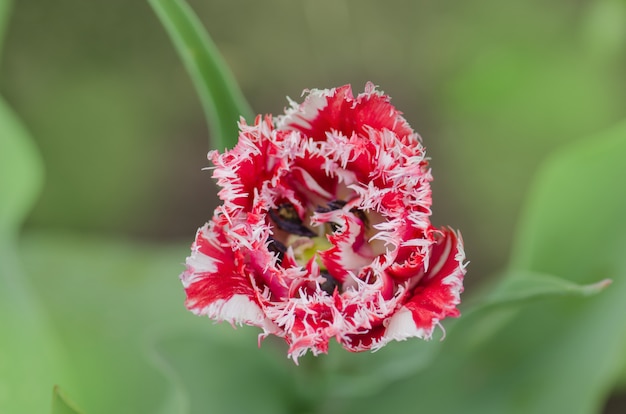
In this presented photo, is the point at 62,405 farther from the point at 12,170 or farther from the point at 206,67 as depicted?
the point at 12,170

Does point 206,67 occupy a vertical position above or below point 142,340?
above

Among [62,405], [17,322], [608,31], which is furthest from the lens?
[608,31]

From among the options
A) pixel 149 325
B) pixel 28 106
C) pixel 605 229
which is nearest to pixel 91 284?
pixel 149 325

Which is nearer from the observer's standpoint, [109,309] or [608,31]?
[109,309]

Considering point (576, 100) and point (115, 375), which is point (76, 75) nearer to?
point (115, 375)

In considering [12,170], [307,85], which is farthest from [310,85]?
[12,170]

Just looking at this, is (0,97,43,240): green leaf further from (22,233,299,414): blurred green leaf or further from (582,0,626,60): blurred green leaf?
(582,0,626,60): blurred green leaf

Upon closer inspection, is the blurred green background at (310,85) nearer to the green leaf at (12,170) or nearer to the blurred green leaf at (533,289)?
the green leaf at (12,170)
